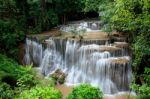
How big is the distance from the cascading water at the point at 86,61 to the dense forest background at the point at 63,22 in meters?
0.78

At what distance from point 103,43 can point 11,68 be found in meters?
5.41

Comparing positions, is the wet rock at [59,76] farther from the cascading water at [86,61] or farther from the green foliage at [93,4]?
the green foliage at [93,4]

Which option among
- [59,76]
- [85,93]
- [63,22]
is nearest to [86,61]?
[59,76]

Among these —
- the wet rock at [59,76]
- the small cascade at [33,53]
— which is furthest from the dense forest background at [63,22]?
the wet rock at [59,76]

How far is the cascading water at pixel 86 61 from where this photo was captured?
1446 centimetres

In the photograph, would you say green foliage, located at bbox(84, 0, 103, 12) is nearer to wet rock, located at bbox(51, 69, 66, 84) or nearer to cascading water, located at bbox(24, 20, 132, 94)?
cascading water, located at bbox(24, 20, 132, 94)

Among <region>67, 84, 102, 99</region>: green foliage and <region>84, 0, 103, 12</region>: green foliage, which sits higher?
<region>84, 0, 103, 12</region>: green foliage

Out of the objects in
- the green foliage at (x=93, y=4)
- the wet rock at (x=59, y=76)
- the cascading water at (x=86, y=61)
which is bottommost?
the wet rock at (x=59, y=76)

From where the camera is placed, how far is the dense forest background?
416 inches

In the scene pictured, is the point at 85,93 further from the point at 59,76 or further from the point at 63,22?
the point at 63,22

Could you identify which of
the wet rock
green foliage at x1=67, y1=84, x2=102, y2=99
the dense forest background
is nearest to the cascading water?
the wet rock

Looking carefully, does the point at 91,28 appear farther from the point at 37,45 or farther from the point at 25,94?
the point at 25,94

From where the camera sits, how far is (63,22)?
78.5ft

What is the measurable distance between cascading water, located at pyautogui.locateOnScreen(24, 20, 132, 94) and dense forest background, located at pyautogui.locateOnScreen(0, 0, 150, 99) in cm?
78
